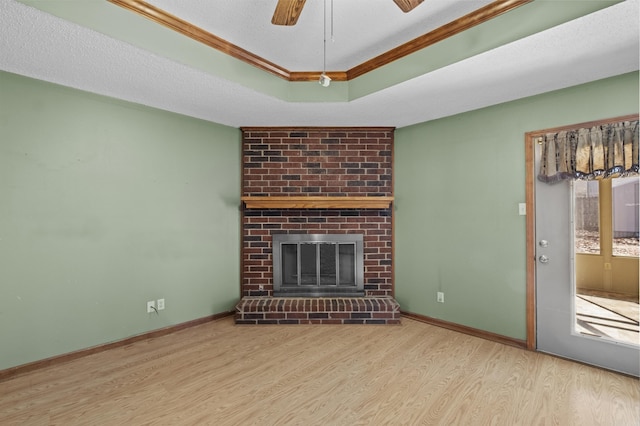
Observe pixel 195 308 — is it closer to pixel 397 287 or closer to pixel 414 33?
pixel 397 287

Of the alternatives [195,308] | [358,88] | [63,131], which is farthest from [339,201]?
[63,131]

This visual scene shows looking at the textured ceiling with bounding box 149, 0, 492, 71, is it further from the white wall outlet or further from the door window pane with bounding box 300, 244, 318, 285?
the door window pane with bounding box 300, 244, 318, 285

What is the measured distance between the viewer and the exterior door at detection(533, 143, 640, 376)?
2389 millimetres

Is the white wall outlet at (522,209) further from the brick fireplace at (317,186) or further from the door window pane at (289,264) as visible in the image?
the door window pane at (289,264)

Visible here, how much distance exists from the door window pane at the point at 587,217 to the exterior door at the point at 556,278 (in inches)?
1.9

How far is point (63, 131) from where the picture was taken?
2.38m

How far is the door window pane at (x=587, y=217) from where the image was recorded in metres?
2.35

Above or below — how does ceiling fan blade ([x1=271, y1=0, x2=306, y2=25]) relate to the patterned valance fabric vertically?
above

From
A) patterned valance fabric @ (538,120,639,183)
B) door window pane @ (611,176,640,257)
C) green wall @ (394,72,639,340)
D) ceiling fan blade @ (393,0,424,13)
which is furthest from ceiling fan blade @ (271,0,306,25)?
door window pane @ (611,176,640,257)

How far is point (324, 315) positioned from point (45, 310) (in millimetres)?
2347

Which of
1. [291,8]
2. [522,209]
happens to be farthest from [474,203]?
[291,8]

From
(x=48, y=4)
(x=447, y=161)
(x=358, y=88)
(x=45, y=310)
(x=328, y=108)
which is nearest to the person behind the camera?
(x=48, y=4)

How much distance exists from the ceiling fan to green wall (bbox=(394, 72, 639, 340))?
178 cm

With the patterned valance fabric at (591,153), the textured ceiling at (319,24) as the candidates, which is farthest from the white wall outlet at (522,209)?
the textured ceiling at (319,24)
